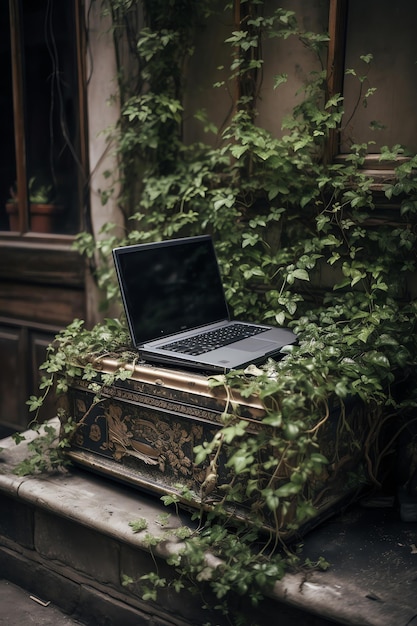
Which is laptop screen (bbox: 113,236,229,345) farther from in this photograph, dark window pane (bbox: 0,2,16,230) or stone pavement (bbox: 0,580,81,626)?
dark window pane (bbox: 0,2,16,230)

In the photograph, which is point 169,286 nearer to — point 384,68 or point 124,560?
point 124,560

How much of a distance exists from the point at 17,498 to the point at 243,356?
103cm

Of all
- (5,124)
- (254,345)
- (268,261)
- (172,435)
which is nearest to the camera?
(172,435)

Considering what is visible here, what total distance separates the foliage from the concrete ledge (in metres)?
0.08

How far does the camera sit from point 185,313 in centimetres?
247

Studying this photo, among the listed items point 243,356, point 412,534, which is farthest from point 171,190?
point 412,534

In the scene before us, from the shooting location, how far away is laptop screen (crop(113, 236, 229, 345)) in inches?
89.5

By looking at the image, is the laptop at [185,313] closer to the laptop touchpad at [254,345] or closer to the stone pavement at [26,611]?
the laptop touchpad at [254,345]

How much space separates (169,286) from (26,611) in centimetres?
127

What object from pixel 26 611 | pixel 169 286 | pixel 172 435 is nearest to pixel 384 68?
pixel 169 286

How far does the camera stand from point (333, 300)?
2584 millimetres

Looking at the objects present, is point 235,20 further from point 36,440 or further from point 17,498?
point 17,498

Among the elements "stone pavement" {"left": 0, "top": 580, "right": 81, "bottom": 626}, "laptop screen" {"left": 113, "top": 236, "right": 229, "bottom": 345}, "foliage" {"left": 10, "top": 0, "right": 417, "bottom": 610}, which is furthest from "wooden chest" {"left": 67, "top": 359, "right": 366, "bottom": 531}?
"stone pavement" {"left": 0, "top": 580, "right": 81, "bottom": 626}

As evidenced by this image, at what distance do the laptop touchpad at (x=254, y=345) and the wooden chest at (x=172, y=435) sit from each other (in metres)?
0.23
